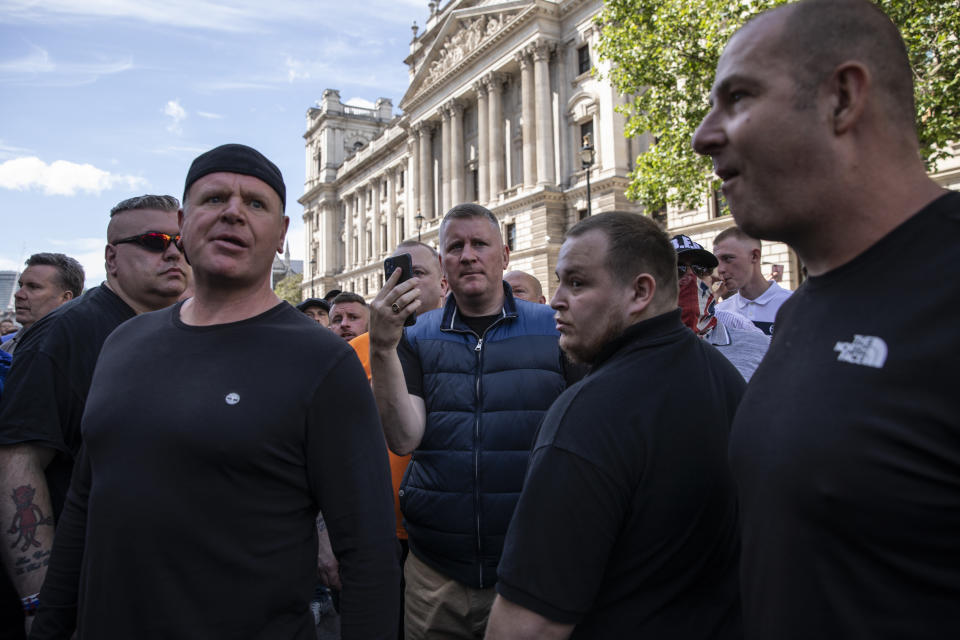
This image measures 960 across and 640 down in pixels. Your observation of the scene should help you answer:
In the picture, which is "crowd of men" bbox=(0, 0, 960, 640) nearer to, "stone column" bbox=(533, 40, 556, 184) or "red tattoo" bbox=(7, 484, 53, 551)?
"red tattoo" bbox=(7, 484, 53, 551)

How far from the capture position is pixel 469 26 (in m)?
39.5

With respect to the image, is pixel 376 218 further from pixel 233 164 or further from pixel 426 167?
pixel 233 164

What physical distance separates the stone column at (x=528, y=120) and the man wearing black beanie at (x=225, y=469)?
34363 millimetres


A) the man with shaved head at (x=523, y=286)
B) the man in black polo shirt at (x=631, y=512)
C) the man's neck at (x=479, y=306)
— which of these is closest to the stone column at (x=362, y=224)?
the man with shaved head at (x=523, y=286)

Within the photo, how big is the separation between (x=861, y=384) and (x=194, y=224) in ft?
6.32

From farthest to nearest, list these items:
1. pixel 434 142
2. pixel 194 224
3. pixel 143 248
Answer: pixel 434 142
pixel 143 248
pixel 194 224

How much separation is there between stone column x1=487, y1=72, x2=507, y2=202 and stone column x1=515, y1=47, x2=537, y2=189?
2508 millimetres

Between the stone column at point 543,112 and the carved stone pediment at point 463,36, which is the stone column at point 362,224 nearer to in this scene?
the carved stone pediment at point 463,36

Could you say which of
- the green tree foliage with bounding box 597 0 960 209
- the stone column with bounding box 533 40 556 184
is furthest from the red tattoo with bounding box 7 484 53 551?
the stone column with bounding box 533 40 556 184

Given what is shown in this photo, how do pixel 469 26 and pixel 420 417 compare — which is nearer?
pixel 420 417

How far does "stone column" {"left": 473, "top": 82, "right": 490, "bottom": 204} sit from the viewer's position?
39.1m

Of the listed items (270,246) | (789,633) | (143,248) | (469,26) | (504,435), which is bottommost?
(789,633)

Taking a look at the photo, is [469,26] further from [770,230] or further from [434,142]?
[770,230]

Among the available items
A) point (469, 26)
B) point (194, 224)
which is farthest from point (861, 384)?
point (469, 26)
